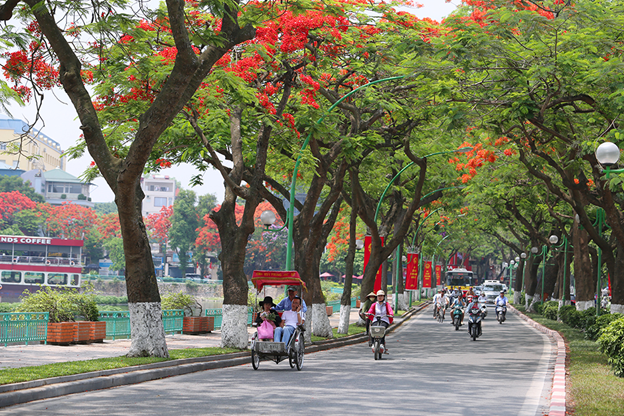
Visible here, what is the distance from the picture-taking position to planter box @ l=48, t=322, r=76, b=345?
1886 cm

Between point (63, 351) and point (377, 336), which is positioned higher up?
point (377, 336)

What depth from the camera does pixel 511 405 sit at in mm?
10789

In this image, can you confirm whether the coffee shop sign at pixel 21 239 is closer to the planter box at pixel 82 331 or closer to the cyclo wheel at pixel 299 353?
the planter box at pixel 82 331

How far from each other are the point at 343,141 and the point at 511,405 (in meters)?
11.9

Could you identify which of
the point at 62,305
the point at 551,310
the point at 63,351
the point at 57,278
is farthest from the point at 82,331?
the point at 57,278

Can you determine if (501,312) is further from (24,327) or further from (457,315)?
(24,327)

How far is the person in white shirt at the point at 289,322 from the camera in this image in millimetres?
15148

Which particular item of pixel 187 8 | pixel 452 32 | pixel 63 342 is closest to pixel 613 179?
pixel 452 32

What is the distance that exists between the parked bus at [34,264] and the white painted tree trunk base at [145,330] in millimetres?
70627

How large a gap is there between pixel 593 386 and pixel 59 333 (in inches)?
517

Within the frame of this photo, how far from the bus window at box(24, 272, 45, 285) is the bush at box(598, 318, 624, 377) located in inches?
3137

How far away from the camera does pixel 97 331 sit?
20.2m

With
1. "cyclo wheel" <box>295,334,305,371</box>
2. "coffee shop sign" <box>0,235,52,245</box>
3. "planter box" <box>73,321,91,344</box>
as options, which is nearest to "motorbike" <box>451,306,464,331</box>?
"planter box" <box>73,321,91,344</box>

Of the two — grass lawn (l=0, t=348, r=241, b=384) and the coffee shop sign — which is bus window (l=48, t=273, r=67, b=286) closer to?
the coffee shop sign
